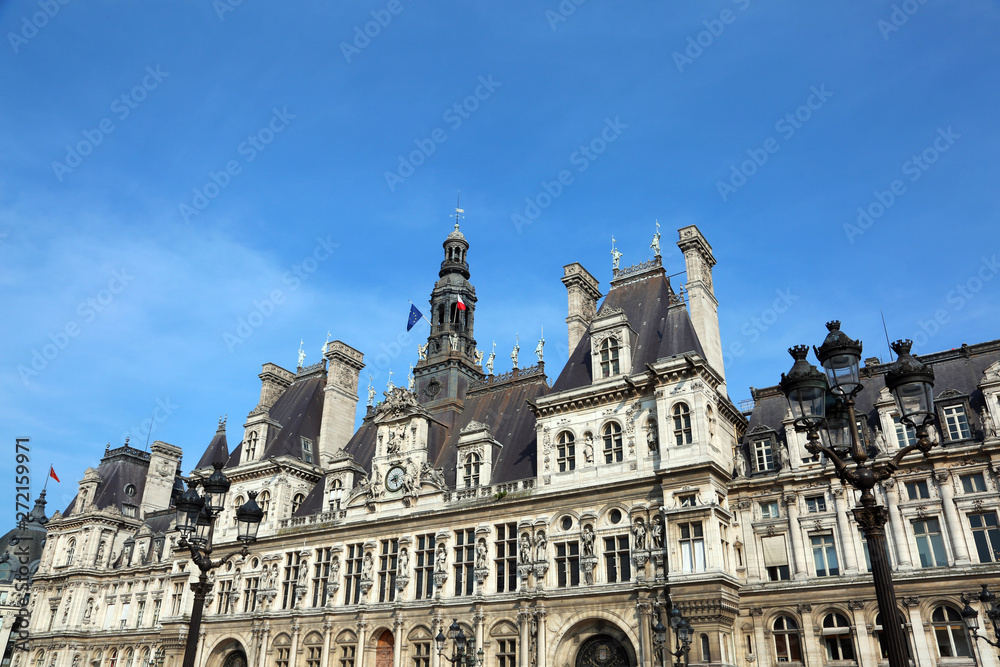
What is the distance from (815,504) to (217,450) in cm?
4617

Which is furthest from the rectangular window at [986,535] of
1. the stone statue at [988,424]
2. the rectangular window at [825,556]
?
the rectangular window at [825,556]

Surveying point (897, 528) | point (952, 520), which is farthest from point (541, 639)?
point (952, 520)

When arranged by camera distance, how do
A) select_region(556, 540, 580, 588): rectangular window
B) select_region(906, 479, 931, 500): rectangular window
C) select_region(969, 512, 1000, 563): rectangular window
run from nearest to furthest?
1. select_region(969, 512, 1000, 563): rectangular window
2. select_region(906, 479, 931, 500): rectangular window
3. select_region(556, 540, 580, 588): rectangular window

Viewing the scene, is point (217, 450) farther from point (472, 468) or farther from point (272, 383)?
point (472, 468)

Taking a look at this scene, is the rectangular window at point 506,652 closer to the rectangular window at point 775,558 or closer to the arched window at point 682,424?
the rectangular window at point 775,558

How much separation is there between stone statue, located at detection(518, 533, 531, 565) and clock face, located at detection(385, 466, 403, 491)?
948cm

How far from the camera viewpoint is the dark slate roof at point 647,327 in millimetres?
37312

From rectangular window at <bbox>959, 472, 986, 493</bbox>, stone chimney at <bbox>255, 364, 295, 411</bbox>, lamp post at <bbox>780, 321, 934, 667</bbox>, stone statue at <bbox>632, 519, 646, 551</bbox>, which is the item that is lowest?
lamp post at <bbox>780, 321, 934, 667</bbox>

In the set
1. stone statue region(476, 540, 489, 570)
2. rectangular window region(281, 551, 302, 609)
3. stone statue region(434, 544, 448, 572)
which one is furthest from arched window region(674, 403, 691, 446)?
rectangular window region(281, 551, 302, 609)

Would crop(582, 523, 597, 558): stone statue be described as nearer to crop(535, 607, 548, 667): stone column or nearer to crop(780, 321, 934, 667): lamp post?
crop(535, 607, 548, 667): stone column

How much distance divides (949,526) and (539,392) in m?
22.3

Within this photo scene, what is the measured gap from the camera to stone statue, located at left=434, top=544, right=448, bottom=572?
3916 cm

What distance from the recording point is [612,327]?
3894 cm

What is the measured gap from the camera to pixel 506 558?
3731 centimetres
